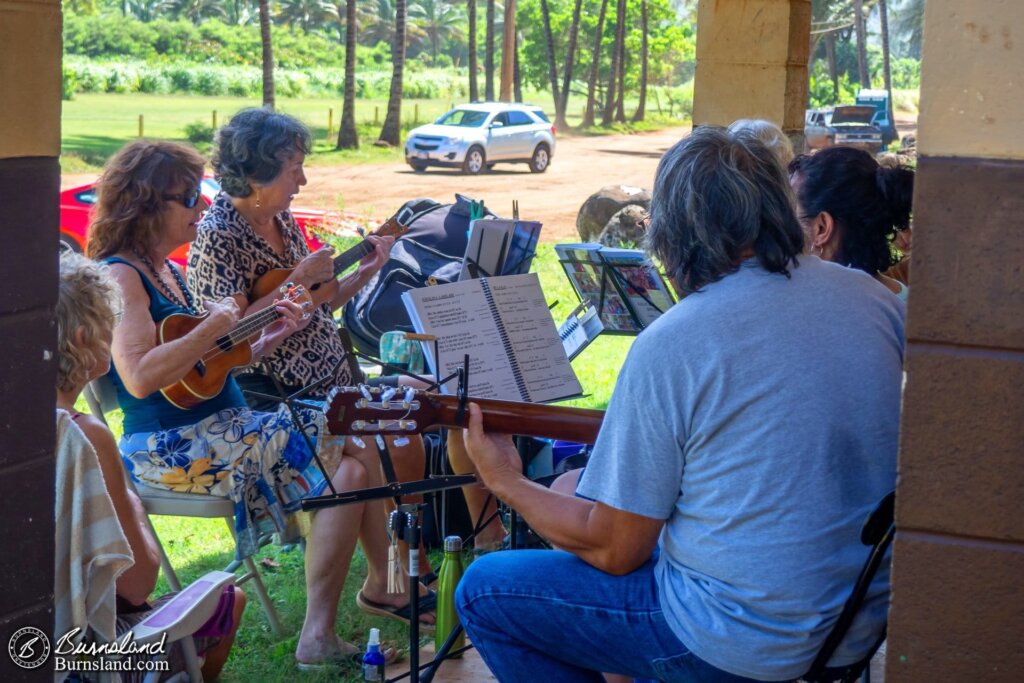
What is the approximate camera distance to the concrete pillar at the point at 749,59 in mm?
6270

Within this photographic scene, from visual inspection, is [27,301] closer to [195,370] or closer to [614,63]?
[195,370]

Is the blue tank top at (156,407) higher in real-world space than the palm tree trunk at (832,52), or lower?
lower

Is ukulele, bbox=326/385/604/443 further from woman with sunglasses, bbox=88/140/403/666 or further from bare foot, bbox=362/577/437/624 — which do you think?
bare foot, bbox=362/577/437/624

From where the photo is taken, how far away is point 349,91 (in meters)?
28.0

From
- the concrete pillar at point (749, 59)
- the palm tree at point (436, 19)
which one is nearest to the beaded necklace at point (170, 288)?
the concrete pillar at point (749, 59)

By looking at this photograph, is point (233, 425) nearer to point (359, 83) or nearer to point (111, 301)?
point (111, 301)

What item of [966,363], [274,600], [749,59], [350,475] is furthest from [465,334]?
[749,59]

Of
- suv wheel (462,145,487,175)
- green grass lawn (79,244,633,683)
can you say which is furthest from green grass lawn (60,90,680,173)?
green grass lawn (79,244,633,683)

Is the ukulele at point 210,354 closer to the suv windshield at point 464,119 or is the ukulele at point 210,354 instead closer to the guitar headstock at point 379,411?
the guitar headstock at point 379,411

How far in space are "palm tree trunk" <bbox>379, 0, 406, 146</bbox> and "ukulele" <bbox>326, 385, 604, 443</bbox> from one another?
24.7 m

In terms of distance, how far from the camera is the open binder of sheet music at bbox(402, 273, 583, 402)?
3074mm

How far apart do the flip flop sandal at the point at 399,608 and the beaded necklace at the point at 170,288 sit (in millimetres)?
1148

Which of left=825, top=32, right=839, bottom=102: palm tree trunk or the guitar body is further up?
left=825, top=32, right=839, bottom=102: palm tree trunk

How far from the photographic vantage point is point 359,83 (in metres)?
49.4
